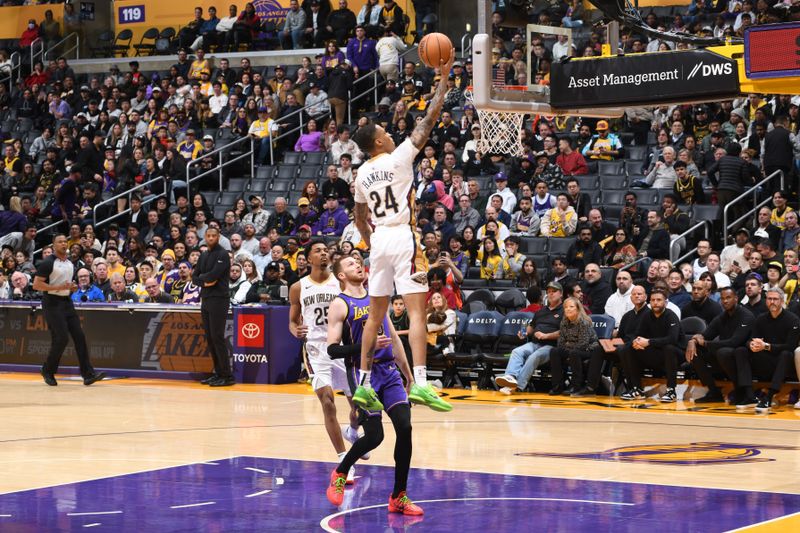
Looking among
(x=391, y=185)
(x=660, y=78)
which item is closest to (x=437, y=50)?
(x=391, y=185)

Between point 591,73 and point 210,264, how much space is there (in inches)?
258

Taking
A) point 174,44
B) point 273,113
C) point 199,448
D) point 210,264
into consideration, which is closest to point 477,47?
point 199,448

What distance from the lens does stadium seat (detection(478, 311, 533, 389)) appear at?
16375 mm

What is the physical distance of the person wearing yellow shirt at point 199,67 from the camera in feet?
90.3

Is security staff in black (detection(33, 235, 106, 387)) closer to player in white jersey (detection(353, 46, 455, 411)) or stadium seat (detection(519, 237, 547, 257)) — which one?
stadium seat (detection(519, 237, 547, 257))

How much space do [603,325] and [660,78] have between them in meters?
4.61

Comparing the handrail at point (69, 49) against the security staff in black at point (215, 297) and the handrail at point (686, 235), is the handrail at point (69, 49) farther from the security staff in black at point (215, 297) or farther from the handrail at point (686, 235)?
the handrail at point (686, 235)

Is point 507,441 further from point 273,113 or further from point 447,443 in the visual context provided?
point 273,113

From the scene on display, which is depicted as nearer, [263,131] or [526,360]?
[526,360]

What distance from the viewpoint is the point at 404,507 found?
8.24 m

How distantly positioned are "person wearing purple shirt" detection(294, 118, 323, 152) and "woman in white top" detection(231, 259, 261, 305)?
18.1 feet

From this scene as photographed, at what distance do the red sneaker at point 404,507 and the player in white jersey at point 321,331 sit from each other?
157 centimetres

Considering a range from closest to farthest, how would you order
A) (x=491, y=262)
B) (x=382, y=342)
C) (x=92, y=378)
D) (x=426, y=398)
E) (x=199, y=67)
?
1. (x=426, y=398)
2. (x=382, y=342)
3. (x=92, y=378)
4. (x=491, y=262)
5. (x=199, y=67)

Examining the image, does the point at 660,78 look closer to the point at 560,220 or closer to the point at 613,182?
the point at 560,220
